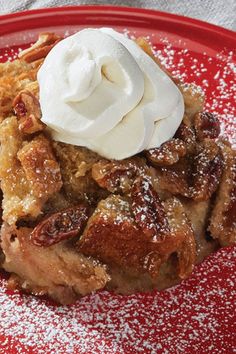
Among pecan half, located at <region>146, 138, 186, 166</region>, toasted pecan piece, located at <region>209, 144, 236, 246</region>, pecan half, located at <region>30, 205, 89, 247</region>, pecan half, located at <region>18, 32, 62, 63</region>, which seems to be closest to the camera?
pecan half, located at <region>30, 205, 89, 247</region>

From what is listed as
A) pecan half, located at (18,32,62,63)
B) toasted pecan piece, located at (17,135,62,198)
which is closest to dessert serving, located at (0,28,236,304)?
toasted pecan piece, located at (17,135,62,198)

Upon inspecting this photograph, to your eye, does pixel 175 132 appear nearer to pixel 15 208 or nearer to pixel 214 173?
pixel 214 173

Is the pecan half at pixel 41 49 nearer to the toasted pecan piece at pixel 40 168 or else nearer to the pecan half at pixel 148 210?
the toasted pecan piece at pixel 40 168

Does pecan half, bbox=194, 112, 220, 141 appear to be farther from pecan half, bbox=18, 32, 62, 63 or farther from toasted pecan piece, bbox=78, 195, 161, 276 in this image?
pecan half, bbox=18, 32, 62, 63

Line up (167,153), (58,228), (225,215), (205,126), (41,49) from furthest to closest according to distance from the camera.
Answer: (41,49), (205,126), (225,215), (167,153), (58,228)

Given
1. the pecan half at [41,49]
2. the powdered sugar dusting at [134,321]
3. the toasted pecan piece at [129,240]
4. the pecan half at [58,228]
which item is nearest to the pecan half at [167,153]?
the toasted pecan piece at [129,240]

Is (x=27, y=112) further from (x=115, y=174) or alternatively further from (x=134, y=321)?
(x=134, y=321)

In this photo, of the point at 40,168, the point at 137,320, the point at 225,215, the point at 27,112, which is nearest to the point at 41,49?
the point at 27,112
